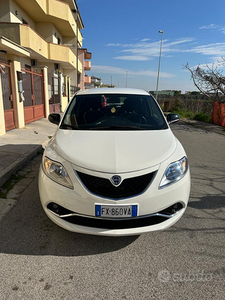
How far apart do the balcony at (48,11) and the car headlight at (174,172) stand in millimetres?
15343

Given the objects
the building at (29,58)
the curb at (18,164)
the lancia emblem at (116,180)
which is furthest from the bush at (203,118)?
the lancia emblem at (116,180)

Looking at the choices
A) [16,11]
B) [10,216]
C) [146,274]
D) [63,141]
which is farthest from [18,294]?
[16,11]

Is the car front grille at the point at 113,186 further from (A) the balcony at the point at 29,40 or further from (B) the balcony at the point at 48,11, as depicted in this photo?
(B) the balcony at the point at 48,11

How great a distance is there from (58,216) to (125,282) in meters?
0.90

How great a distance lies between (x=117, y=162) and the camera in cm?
223

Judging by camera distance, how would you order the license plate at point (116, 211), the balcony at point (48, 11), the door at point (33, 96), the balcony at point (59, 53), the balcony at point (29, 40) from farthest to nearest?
the balcony at point (59, 53), the balcony at point (48, 11), the balcony at point (29, 40), the door at point (33, 96), the license plate at point (116, 211)

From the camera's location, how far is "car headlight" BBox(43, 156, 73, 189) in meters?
2.24

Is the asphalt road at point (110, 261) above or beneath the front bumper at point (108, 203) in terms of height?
beneath

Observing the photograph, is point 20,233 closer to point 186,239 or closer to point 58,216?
point 58,216

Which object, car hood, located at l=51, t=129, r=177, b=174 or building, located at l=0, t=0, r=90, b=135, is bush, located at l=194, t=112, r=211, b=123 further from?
car hood, located at l=51, t=129, r=177, b=174

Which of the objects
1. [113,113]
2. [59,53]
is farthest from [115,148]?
[59,53]

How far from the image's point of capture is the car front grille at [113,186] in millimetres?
2125

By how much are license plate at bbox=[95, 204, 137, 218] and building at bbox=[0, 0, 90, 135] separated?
6.35 meters

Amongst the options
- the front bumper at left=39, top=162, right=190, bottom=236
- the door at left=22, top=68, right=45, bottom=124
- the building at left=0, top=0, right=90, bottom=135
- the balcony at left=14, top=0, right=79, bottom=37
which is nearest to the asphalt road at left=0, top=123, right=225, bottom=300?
the front bumper at left=39, top=162, right=190, bottom=236
